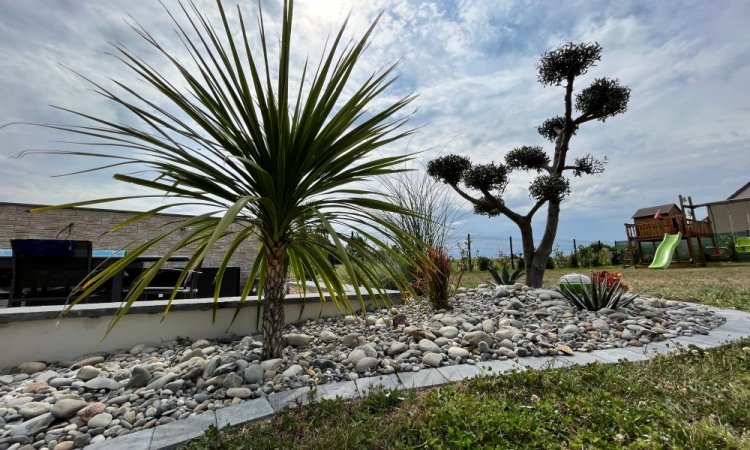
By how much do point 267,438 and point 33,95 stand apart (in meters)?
2.37

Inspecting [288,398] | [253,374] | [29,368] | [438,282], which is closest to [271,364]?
[253,374]

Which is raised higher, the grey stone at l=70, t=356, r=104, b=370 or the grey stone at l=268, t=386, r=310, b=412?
the grey stone at l=70, t=356, r=104, b=370

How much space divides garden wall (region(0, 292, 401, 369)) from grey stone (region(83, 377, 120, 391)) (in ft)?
1.24

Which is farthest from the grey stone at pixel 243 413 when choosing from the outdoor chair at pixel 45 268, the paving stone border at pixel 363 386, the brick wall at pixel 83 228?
the brick wall at pixel 83 228

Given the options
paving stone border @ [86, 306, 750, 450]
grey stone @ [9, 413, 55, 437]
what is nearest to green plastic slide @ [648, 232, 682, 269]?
paving stone border @ [86, 306, 750, 450]

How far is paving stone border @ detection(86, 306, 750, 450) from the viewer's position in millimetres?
1240

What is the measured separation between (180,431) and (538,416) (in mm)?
1402

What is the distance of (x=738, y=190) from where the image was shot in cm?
1922

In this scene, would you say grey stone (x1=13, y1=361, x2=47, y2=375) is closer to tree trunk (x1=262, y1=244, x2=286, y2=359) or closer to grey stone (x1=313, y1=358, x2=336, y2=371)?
tree trunk (x1=262, y1=244, x2=286, y2=359)

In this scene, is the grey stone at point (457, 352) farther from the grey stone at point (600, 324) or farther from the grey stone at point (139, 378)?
the grey stone at point (139, 378)

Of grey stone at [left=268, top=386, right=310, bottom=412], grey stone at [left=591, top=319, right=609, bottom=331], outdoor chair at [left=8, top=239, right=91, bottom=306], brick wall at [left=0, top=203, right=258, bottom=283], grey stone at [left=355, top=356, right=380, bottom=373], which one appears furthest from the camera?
brick wall at [left=0, top=203, right=258, bottom=283]

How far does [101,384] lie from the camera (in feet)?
5.42

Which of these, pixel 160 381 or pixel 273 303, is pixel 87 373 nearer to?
pixel 160 381

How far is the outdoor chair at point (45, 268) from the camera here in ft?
9.45
